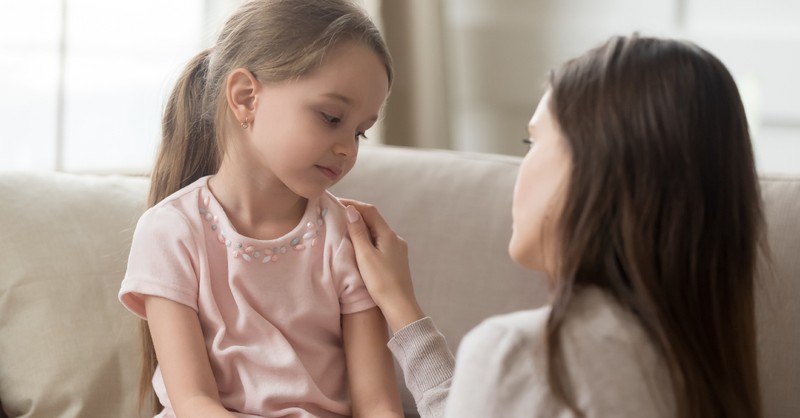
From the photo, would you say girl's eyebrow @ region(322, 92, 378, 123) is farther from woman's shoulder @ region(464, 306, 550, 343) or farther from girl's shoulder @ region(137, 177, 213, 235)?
woman's shoulder @ region(464, 306, 550, 343)

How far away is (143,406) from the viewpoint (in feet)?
5.65

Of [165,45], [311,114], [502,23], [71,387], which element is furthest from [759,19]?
[71,387]

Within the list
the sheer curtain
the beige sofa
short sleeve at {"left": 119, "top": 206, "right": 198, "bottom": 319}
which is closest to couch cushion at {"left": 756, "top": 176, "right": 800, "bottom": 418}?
the beige sofa

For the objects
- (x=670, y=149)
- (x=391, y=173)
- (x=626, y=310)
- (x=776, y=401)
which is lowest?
(x=776, y=401)

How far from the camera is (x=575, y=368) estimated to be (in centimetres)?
100

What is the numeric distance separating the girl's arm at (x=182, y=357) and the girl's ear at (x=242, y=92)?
270mm

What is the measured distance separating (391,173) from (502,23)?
4.19 ft

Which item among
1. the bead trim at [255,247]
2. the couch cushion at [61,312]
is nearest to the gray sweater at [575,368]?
the bead trim at [255,247]

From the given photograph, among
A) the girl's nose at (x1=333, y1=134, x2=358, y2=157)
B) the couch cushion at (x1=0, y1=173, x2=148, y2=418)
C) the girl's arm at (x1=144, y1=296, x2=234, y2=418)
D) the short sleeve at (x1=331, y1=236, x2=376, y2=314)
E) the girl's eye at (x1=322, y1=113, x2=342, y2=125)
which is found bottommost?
the couch cushion at (x1=0, y1=173, x2=148, y2=418)

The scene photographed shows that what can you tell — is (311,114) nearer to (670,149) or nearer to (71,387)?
(670,149)

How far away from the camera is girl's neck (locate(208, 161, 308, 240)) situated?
1.50 m

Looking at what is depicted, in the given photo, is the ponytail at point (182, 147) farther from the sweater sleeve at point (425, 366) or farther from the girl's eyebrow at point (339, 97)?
the sweater sleeve at point (425, 366)

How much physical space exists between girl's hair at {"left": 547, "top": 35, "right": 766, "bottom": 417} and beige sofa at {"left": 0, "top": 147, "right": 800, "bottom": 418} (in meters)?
0.61

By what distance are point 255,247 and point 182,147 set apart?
0.68ft
